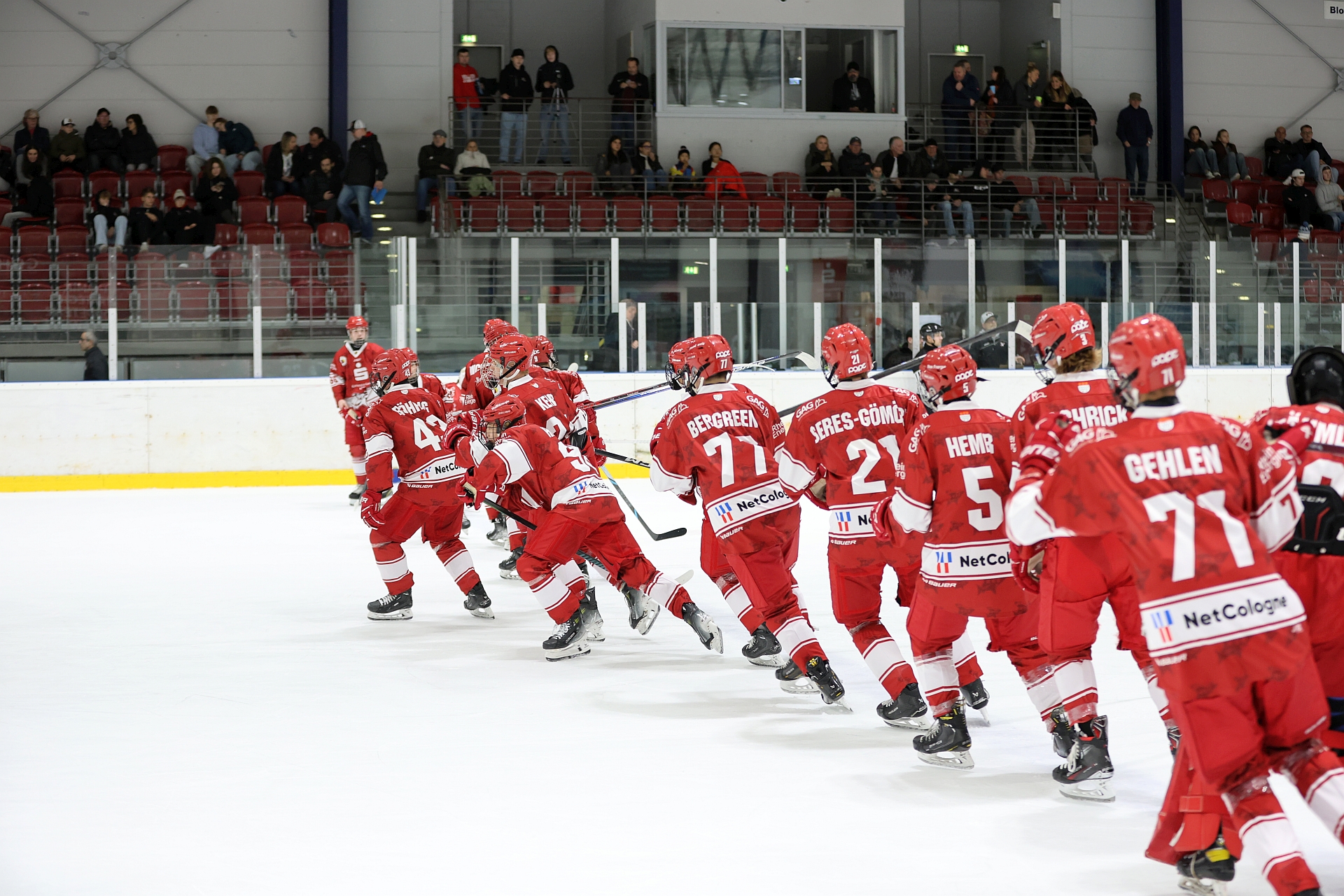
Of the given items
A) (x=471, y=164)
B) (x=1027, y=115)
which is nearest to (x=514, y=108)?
(x=471, y=164)

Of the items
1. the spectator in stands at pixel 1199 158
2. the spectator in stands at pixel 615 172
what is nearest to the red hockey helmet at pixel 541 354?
the spectator in stands at pixel 615 172

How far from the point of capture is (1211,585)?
2670mm

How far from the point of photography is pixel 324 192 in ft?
49.4

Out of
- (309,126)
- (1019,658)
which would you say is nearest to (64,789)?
(1019,658)

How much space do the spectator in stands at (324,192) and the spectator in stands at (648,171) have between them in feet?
11.0

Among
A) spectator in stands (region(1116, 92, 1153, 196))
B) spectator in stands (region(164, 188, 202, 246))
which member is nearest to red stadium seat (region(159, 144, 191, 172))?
spectator in stands (region(164, 188, 202, 246))

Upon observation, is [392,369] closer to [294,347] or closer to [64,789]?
[64,789]

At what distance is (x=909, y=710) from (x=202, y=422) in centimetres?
862

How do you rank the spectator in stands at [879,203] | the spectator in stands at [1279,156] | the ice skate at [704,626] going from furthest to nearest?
the spectator in stands at [1279,156] → the spectator in stands at [879,203] → the ice skate at [704,626]

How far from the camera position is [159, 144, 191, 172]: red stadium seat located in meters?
15.9

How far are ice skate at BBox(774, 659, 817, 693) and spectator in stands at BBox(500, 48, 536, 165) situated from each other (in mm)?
12409

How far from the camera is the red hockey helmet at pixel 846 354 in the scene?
4.51m

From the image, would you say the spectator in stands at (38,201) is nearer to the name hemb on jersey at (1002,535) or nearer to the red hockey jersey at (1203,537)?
the name hemb on jersey at (1002,535)

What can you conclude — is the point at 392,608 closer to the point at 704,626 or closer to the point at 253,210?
the point at 704,626
